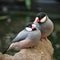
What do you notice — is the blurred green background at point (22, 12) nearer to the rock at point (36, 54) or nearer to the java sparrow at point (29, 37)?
the rock at point (36, 54)

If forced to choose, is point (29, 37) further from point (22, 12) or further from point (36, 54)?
point (22, 12)

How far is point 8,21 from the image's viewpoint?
8.08m

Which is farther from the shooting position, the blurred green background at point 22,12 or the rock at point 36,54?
the blurred green background at point 22,12

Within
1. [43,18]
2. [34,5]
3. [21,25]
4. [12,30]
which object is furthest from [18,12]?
[43,18]

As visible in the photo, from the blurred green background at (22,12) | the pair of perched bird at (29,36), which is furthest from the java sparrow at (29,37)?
the blurred green background at (22,12)

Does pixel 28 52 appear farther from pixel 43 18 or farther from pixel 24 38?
pixel 43 18

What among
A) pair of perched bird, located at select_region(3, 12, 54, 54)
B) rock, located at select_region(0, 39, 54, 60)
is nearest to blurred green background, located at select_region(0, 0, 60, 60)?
rock, located at select_region(0, 39, 54, 60)

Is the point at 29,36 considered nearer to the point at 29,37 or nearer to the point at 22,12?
the point at 29,37

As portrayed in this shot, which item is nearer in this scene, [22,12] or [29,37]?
[29,37]

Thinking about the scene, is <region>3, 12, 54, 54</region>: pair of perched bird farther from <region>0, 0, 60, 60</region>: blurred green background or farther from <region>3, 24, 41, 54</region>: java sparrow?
<region>0, 0, 60, 60</region>: blurred green background

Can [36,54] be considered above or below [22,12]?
above

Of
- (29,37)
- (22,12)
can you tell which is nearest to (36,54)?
(29,37)

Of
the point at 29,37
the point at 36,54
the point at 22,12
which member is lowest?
the point at 22,12

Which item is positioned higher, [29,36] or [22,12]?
[29,36]
